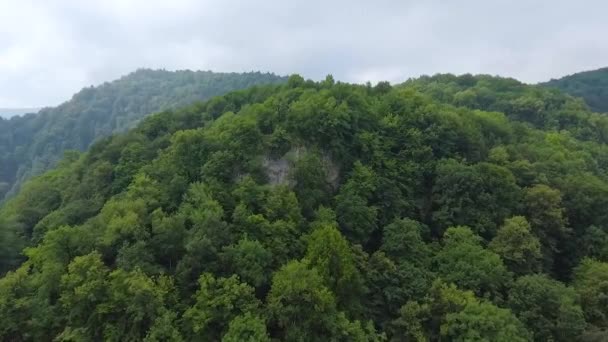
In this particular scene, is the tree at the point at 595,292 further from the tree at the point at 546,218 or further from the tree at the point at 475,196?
the tree at the point at 475,196

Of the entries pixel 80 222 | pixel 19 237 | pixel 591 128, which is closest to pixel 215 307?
pixel 80 222

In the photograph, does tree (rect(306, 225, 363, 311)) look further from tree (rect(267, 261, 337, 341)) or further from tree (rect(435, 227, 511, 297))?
tree (rect(435, 227, 511, 297))

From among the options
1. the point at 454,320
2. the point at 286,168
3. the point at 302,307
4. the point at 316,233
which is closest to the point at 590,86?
the point at 286,168

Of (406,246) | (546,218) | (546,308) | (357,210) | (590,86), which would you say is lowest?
(546,308)

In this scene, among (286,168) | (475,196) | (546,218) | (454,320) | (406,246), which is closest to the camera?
(454,320)

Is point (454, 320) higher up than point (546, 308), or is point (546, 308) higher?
point (454, 320)

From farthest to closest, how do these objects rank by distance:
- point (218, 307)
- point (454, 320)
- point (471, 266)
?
point (471, 266)
point (454, 320)
point (218, 307)

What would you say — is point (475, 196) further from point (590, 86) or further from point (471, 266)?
point (590, 86)
